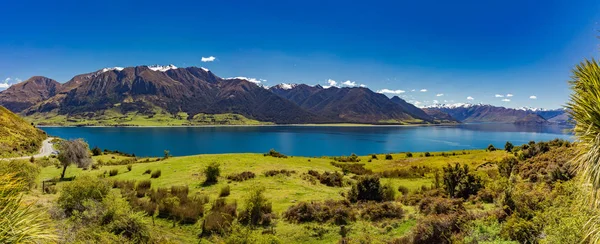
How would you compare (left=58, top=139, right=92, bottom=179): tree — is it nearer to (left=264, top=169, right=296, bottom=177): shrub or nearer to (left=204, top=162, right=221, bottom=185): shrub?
(left=204, top=162, right=221, bottom=185): shrub

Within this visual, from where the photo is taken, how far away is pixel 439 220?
13.3 meters

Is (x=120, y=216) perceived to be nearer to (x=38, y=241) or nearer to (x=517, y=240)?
(x=38, y=241)

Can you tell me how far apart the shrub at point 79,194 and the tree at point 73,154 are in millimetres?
16234

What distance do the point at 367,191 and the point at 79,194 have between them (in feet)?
62.5

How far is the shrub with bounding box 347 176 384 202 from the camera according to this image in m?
20.6

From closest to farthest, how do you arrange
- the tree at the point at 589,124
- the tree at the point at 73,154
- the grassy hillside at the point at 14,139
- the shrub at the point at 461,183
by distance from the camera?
the tree at the point at 589,124, the shrub at the point at 461,183, the tree at the point at 73,154, the grassy hillside at the point at 14,139

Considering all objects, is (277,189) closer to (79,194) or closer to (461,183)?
(79,194)

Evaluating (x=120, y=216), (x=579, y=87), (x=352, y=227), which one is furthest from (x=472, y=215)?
(x=120, y=216)

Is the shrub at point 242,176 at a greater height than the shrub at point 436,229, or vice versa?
the shrub at point 436,229

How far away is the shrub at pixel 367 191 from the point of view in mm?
20625

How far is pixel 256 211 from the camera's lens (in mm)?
17469

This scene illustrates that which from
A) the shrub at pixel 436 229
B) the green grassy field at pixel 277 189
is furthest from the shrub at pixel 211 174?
the shrub at pixel 436 229

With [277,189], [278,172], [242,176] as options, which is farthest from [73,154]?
[277,189]

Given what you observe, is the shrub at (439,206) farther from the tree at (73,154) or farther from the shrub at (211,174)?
the tree at (73,154)
